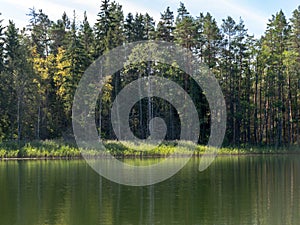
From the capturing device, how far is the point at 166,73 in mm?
57500

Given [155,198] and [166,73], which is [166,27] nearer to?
[166,73]

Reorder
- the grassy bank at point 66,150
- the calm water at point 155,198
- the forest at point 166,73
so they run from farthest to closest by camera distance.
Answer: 1. the forest at point 166,73
2. the grassy bank at point 66,150
3. the calm water at point 155,198

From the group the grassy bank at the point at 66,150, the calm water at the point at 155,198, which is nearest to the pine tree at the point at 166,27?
the grassy bank at the point at 66,150

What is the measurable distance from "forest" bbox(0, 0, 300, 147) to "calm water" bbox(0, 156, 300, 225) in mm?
18539

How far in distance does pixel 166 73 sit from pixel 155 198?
35.3 metres

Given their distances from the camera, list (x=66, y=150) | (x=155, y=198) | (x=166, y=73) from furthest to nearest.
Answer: (x=166, y=73)
(x=66, y=150)
(x=155, y=198)

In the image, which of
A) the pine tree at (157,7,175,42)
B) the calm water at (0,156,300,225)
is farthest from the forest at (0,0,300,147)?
the calm water at (0,156,300,225)

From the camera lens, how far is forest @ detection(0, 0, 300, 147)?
52.2 metres

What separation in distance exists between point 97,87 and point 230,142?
16.3 metres

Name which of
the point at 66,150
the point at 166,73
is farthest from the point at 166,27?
the point at 66,150

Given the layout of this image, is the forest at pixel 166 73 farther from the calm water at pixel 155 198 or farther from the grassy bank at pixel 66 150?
the calm water at pixel 155 198

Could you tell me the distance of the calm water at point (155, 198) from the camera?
18.2 metres

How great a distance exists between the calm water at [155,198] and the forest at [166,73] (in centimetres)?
1854

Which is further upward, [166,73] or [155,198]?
[166,73]
